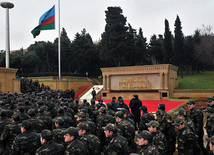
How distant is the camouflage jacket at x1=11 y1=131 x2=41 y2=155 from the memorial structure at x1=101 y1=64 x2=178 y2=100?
63.8ft

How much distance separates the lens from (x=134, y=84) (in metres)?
23.9

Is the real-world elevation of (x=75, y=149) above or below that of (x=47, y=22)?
below

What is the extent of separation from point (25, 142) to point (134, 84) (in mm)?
20490

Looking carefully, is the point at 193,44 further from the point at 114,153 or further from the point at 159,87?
the point at 114,153

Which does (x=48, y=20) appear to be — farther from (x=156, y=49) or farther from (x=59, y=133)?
(x=156, y=49)

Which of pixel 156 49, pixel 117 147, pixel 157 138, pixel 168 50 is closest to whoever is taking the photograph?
Answer: pixel 117 147

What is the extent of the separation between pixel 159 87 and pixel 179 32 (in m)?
21.3

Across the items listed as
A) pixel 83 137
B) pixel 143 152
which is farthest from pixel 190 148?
pixel 83 137

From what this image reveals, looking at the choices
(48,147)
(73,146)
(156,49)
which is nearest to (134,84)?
(73,146)

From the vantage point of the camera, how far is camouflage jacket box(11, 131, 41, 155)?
416cm

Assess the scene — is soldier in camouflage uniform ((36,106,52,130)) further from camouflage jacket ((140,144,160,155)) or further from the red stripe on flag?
the red stripe on flag

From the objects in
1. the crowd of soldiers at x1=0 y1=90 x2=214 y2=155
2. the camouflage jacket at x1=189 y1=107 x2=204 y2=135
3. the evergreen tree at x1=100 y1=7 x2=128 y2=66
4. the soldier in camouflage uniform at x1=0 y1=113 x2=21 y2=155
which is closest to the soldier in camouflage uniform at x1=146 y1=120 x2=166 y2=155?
the crowd of soldiers at x1=0 y1=90 x2=214 y2=155

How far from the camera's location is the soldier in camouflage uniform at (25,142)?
13.6 ft

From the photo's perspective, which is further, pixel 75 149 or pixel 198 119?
pixel 198 119
